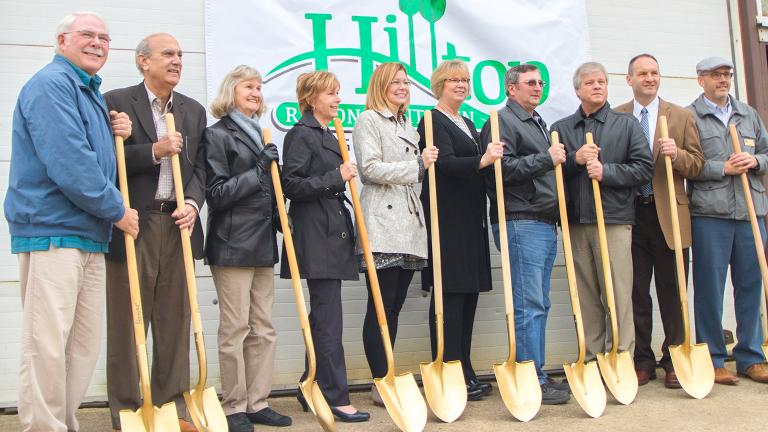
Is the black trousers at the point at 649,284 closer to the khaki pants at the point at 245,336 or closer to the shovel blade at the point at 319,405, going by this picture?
the shovel blade at the point at 319,405

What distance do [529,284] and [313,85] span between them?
1.60 meters

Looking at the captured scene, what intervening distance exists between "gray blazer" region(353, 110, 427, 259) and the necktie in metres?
1.48

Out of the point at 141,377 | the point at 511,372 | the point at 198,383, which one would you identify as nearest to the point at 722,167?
the point at 511,372

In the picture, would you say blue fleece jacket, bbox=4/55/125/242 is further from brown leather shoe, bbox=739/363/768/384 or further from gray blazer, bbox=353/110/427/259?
brown leather shoe, bbox=739/363/768/384

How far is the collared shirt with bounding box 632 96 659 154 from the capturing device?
4949 millimetres

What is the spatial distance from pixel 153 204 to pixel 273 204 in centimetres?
62

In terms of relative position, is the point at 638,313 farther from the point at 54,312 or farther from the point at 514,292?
the point at 54,312

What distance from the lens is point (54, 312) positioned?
10.4ft

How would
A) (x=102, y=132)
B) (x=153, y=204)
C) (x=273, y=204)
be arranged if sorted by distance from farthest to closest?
(x=273, y=204) → (x=153, y=204) → (x=102, y=132)

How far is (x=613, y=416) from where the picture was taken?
13.1 ft

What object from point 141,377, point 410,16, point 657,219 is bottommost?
point 141,377

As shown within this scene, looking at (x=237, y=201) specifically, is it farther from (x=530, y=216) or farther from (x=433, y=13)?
(x=433, y=13)

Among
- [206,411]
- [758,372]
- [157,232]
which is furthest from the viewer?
[758,372]

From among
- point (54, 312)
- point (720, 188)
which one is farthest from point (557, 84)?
point (54, 312)
